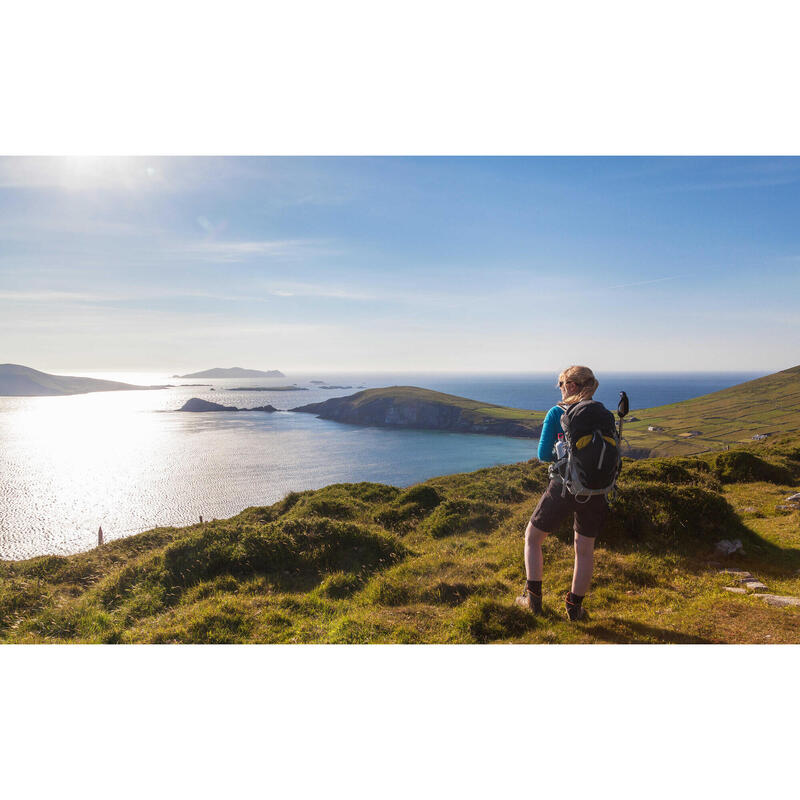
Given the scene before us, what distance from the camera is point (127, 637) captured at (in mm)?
4121

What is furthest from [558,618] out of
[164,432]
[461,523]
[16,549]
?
[164,432]

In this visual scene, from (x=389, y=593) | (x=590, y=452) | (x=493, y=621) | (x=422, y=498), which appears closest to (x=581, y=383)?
(x=590, y=452)

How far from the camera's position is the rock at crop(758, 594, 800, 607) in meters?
3.82

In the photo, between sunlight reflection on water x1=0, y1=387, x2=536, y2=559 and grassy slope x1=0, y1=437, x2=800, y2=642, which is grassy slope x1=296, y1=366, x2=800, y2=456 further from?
sunlight reflection on water x1=0, y1=387, x2=536, y2=559

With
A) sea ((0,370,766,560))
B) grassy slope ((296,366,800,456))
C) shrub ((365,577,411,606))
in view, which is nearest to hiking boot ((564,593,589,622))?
shrub ((365,577,411,606))

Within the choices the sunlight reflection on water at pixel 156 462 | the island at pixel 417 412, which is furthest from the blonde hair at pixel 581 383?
the island at pixel 417 412

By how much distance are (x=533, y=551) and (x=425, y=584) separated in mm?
1705

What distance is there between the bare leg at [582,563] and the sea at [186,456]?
51.1 ft

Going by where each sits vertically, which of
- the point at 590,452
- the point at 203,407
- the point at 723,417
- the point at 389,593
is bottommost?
the point at 203,407

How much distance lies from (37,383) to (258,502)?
2441cm

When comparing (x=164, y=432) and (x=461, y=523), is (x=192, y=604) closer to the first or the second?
(x=461, y=523)

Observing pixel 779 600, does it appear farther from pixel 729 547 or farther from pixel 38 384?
pixel 38 384

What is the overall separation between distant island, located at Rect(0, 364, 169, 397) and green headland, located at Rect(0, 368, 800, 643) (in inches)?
444

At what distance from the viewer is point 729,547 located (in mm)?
5402
